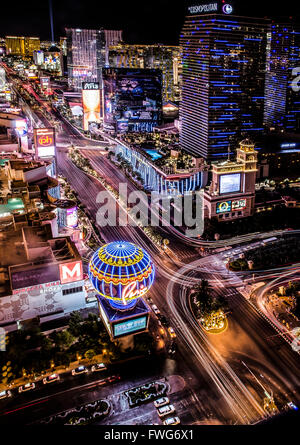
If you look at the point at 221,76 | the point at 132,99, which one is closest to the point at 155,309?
the point at 221,76

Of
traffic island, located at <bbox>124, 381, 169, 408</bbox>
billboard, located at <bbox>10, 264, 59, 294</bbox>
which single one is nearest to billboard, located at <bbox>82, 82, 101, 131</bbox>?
billboard, located at <bbox>10, 264, 59, 294</bbox>

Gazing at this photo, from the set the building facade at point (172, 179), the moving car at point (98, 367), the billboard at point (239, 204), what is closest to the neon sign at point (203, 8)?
the building facade at point (172, 179)

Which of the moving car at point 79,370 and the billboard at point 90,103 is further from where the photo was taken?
the billboard at point 90,103

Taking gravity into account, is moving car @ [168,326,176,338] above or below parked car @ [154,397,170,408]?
above

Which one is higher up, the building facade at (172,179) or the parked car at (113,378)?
the building facade at (172,179)

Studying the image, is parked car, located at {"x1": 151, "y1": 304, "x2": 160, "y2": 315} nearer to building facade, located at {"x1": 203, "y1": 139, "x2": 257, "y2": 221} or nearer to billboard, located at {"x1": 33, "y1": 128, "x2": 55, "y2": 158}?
building facade, located at {"x1": 203, "y1": 139, "x2": 257, "y2": 221}

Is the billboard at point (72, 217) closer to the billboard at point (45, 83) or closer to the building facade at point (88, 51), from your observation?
the billboard at point (45, 83)

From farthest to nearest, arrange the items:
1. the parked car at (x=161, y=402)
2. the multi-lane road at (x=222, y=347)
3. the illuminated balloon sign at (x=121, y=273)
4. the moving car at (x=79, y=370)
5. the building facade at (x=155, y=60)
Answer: the building facade at (x=155, y=60) < the moving car at (x=79, y=370) < the illuminated balloon sign at (x=121, y=273) < the multi-lane road at (x=222, y=347) < the parked car at (x=161, y=402)

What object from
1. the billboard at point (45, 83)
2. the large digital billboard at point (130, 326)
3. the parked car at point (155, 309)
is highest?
the billboard at point (45, 83)
